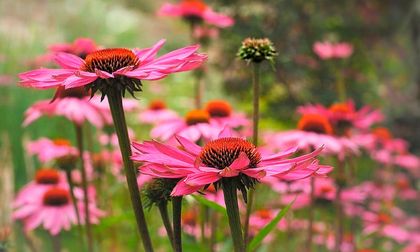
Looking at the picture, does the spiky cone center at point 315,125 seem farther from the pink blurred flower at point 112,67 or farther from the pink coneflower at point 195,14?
the pink blurred flower at point 112,67

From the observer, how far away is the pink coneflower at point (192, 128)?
1.32 m

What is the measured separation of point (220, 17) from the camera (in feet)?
6.29

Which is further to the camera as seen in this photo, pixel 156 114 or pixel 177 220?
pixel 156 114

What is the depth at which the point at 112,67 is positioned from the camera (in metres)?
0.73

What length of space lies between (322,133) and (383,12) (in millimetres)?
2765

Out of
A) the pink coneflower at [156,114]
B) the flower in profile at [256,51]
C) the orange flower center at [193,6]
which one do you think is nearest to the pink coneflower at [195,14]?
the orange flower center at [193,6]

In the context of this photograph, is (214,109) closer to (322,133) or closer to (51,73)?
(322,133)

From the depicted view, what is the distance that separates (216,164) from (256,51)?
0.28 metres

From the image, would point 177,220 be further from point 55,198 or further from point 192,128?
point 55,198

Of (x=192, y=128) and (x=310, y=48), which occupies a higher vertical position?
(x=310, y=48)

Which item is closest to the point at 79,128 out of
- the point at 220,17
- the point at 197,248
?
the point at 197,248

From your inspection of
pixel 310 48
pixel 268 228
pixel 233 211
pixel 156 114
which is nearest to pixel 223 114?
pixel 156 114

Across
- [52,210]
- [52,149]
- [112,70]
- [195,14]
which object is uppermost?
[195,14]

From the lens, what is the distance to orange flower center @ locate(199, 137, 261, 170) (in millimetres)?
677
